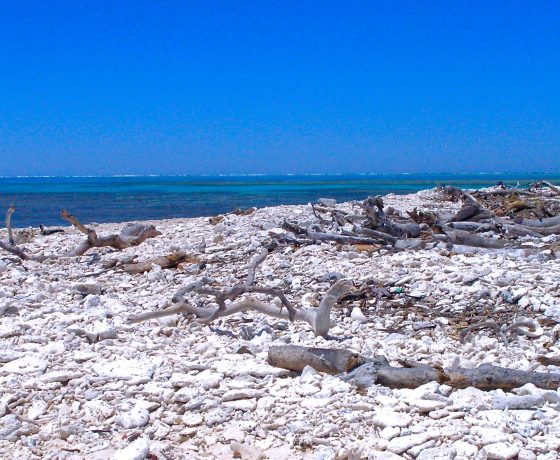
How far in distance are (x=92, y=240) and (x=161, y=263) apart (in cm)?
190

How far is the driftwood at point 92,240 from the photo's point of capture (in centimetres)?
873

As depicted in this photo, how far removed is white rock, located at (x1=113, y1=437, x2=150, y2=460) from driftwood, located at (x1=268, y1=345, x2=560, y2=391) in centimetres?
115

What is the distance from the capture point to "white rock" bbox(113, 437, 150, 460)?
2.98 metres

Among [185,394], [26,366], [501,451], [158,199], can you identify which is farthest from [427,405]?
[158,199]

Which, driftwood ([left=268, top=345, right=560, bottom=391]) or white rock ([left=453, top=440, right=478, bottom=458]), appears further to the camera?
driftwood ([left=268, top=345, right=560, bottom=391])

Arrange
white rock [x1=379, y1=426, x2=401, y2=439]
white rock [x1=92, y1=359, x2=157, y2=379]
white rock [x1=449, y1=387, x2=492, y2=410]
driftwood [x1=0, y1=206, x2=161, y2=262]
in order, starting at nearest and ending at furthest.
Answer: white rock [x1=379, y1=426, x2=401, y2=439], white rock [x1=449, y1=387, x2=492, y2=410], white rock [x1=92, y1=359, x2=157, y2=379], driftwood [x1=0, y1=206, x2=161, y2=262]

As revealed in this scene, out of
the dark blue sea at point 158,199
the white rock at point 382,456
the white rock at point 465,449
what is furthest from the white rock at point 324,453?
the dark blue sea at point 158,199

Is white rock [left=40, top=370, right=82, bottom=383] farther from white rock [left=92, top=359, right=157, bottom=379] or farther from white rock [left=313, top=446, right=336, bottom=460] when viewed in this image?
white rock [left=313, top=446, right=336, bottom=460]

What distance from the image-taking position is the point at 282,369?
394cm

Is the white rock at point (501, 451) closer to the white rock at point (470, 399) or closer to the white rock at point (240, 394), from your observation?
the white rock at point (470, 399)

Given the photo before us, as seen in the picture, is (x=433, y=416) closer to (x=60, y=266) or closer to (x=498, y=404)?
(x=498, y=404)

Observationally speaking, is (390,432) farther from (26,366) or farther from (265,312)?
(26,366)

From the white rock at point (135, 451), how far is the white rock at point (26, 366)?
129 centimetres

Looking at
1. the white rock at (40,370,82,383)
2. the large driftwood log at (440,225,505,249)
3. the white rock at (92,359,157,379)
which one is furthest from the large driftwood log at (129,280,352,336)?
the large driftwood log at (440,225,505,249)
